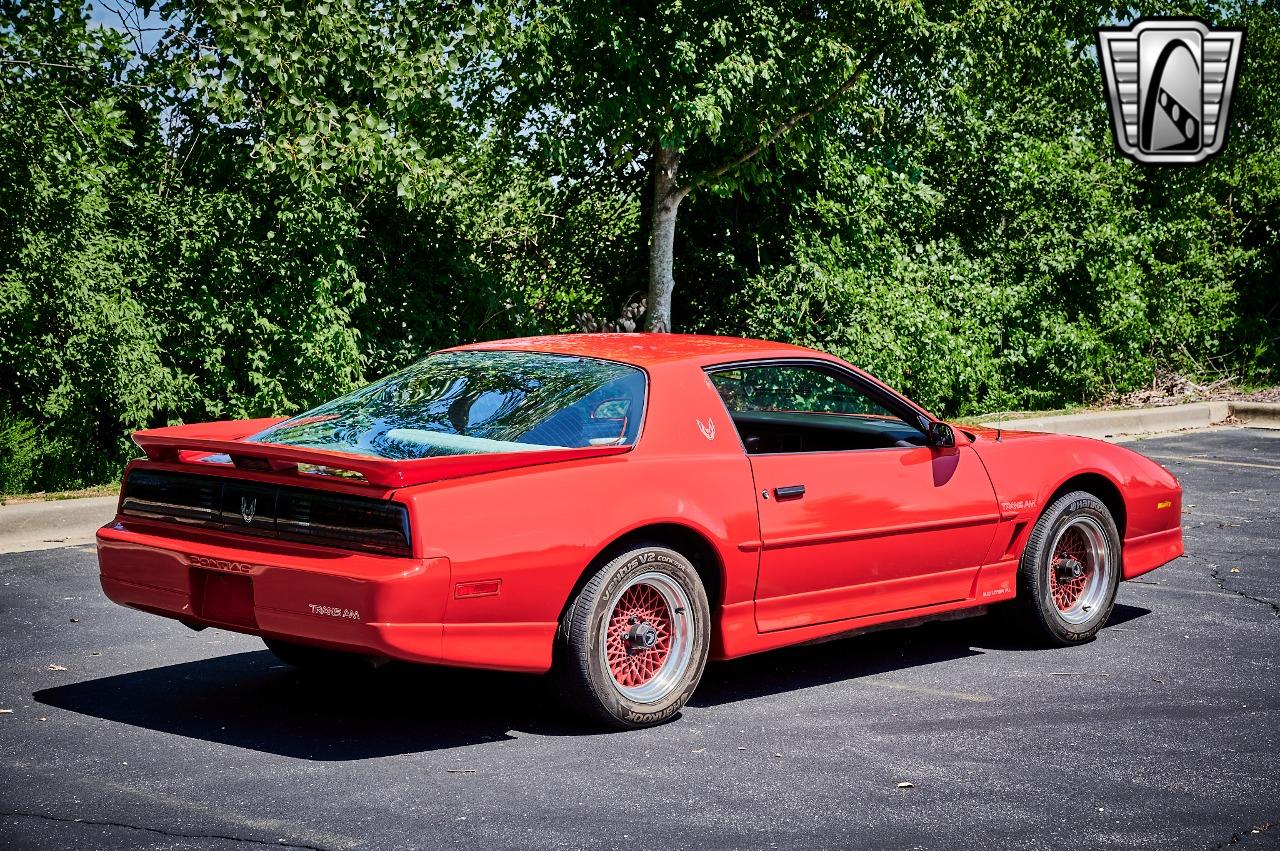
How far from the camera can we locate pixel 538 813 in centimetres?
445

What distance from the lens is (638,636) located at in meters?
5.42

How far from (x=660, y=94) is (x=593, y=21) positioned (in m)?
0.82

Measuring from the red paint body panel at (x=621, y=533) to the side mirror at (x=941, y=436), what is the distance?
4 centimetres

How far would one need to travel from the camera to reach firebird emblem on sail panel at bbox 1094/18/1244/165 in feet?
61.6

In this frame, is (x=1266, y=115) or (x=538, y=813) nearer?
(x=538, y=813)

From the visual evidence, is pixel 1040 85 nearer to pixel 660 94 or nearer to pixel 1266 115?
pixel 1266 115

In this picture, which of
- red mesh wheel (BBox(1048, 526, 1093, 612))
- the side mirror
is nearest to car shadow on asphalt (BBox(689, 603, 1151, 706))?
red mesh wheel (BBox(1048, 526, 1093, 612))

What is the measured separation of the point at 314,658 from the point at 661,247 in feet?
27.1

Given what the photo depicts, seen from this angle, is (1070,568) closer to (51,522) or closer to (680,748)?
(680,748)

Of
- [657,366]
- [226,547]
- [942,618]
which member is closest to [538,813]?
[226,547]

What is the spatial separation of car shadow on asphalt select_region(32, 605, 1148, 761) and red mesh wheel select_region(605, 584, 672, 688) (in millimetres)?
241

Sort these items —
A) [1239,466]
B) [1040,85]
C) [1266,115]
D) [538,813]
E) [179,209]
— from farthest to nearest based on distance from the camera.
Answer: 1. [1266,115]
2. [1040,85]
3. [1239,466]
4. [179,209]
5. [538,813]

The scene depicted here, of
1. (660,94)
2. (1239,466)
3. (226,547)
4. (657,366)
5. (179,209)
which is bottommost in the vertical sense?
(1239,466)

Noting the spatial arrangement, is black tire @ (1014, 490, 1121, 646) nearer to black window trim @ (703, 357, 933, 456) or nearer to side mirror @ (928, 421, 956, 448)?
side mirror @ (928, 421, 956, 448)
